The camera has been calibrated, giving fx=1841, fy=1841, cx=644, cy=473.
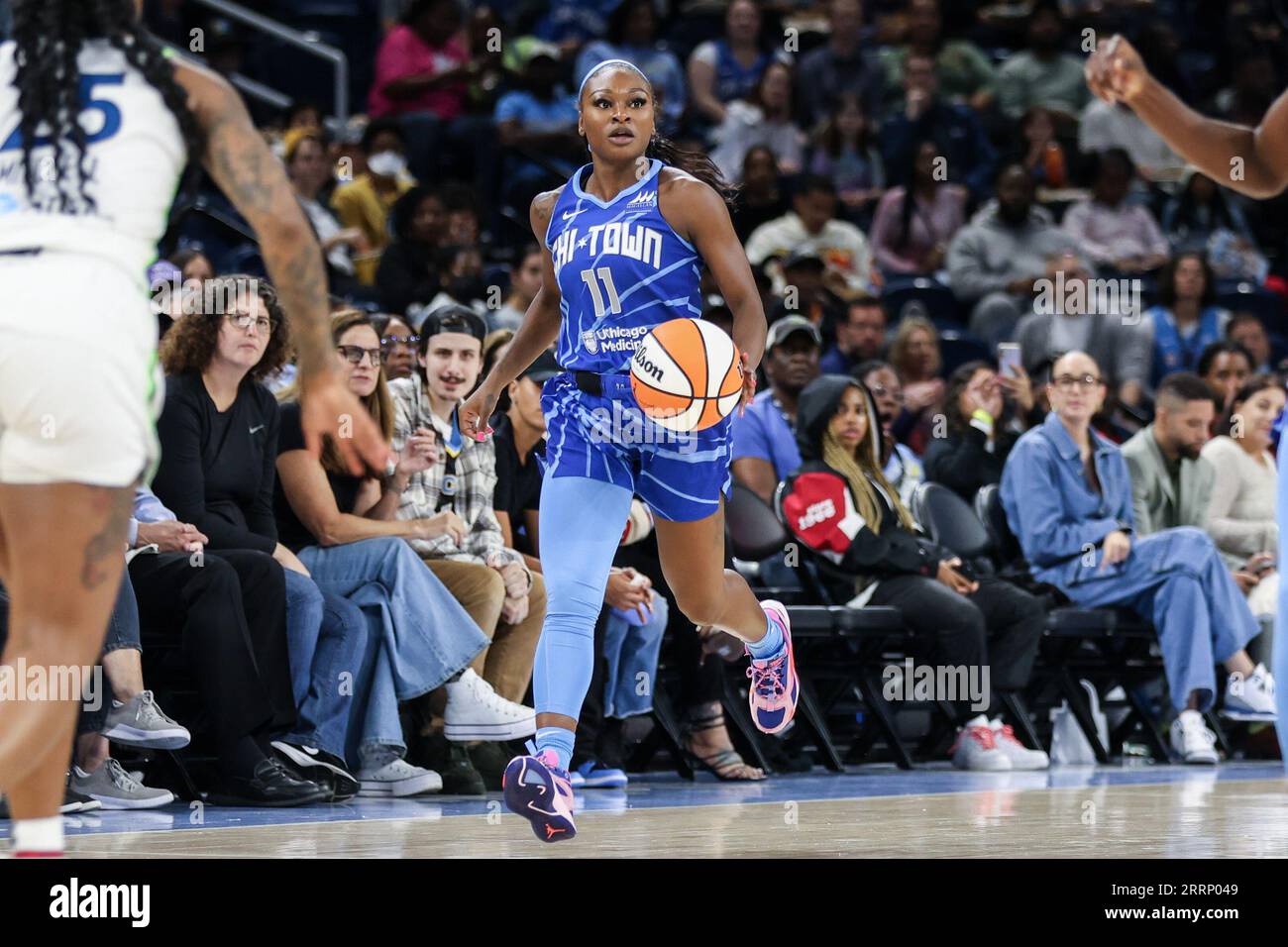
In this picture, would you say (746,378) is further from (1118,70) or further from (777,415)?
(777,415)

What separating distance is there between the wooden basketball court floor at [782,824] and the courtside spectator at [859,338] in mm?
3089

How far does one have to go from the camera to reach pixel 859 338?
31.9ft

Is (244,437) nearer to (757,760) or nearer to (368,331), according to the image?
(368,331)

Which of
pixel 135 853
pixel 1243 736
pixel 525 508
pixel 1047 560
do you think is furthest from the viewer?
pixel 1243 736

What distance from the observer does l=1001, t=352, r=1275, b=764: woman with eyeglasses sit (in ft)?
27.3

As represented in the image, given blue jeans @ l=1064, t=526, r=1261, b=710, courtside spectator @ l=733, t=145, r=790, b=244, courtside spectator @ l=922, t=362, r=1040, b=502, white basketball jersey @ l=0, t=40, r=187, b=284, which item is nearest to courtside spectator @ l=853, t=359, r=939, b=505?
courtside spectator @ l=922, t=362, r=1040, b=502

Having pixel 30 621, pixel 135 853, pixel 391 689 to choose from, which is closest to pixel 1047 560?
pixel 391 689

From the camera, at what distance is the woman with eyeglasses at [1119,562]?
8.32 m

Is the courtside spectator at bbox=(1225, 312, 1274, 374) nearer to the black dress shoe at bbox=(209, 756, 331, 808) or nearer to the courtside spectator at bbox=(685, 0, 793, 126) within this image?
the courtside spectator at bbox=(685, 0, 793, 126)

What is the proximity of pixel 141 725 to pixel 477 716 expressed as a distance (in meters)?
1.33

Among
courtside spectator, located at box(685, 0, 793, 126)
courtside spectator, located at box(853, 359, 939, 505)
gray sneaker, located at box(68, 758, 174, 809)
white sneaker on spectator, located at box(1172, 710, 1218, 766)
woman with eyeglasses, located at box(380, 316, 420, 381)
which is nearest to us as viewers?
gray sneaker, located at box(68, 758, 174, 809)

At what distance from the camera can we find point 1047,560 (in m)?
8.53

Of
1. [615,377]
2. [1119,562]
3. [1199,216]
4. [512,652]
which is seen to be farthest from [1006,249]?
[615,377]

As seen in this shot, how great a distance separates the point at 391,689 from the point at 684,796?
107 centimetres
